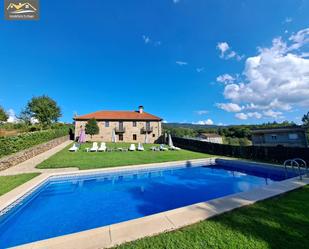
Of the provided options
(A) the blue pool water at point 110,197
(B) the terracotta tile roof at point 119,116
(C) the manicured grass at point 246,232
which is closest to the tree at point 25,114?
(B) the terracotta tile roof at point 119,116

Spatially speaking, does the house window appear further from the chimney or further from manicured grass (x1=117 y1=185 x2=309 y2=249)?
manicured grass (x1=117 y1=185 x2=309 y2=249)

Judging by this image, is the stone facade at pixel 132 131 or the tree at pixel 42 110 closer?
the stone facade at pixel 132 131

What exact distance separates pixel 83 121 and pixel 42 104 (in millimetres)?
12718

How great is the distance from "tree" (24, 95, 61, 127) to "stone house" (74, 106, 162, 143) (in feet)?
37.0

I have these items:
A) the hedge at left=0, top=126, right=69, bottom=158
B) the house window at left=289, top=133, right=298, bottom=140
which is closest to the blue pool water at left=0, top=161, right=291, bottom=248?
the hedge at left=0, top=126, right=69, bottom=158

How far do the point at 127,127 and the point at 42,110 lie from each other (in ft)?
60.6

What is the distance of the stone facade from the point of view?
2848cm

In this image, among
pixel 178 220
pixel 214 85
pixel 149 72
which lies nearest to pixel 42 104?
pixel 149 72

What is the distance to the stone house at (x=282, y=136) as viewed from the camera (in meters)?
22.2

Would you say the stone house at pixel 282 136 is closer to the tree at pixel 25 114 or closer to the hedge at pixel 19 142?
the hedge at pixel 19 142

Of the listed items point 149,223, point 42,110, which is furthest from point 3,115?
point 149,223

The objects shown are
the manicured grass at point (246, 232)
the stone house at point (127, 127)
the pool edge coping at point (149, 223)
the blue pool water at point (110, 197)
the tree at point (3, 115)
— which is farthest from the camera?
the stone house at point (127, 127)

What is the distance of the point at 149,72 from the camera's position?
2409 centimetres

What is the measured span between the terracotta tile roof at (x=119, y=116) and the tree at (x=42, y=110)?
36.9 feet
